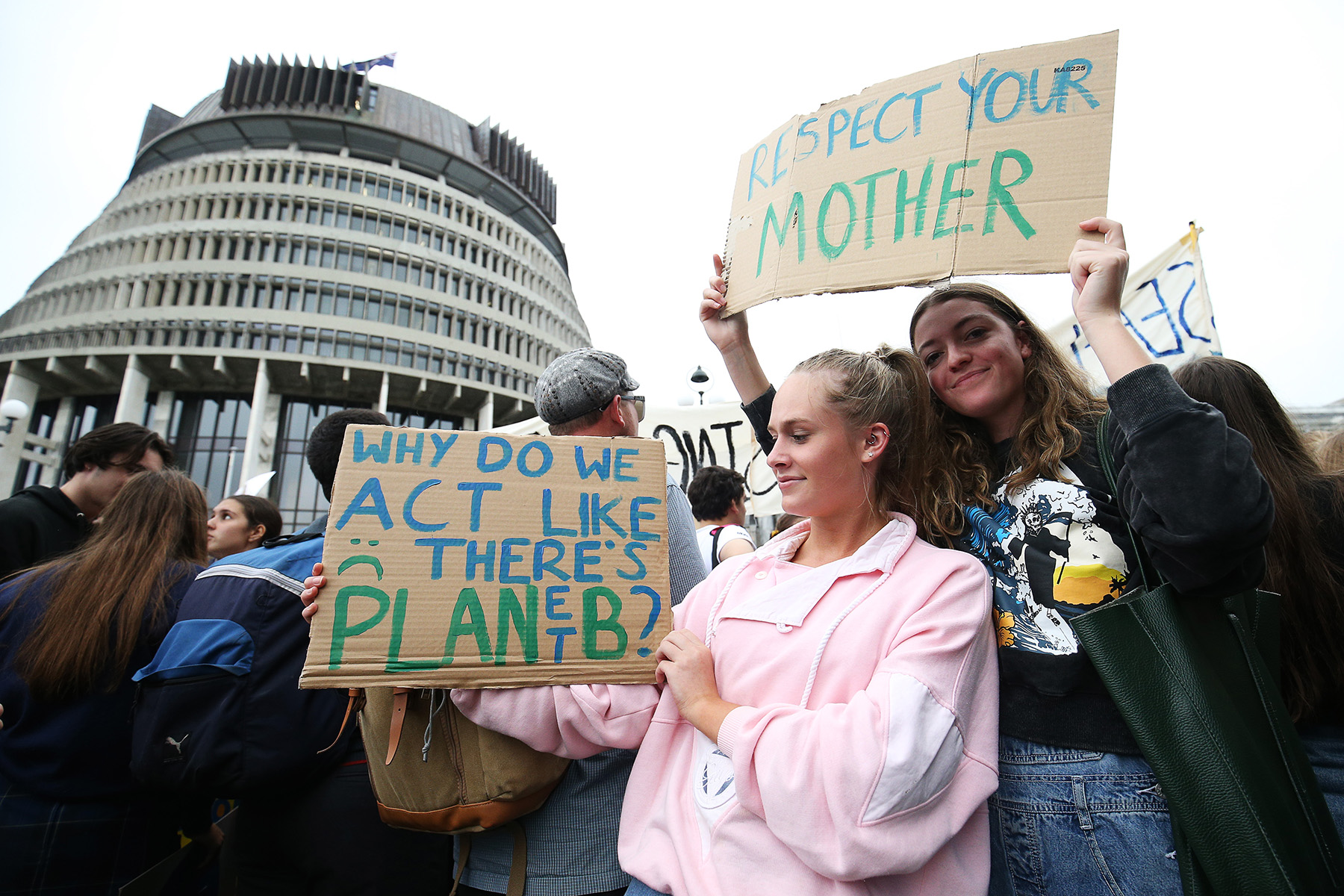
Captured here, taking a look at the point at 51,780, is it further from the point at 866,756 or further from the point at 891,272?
the point at 891,272

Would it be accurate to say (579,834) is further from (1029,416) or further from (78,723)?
(78,723)

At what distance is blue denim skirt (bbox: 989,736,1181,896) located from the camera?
1329 millimetres

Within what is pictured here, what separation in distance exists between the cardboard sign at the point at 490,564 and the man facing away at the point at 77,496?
2856mm

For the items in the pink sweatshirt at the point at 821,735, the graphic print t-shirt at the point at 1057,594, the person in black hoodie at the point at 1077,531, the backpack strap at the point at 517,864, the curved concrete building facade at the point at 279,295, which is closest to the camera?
the pink sweatshirt at the point at 821,735

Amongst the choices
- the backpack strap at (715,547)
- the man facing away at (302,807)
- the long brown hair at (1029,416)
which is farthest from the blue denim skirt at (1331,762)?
the backpack strap at (715,547)

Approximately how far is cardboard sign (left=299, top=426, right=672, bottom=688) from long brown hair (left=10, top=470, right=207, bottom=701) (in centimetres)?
162

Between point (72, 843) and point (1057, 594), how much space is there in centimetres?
336

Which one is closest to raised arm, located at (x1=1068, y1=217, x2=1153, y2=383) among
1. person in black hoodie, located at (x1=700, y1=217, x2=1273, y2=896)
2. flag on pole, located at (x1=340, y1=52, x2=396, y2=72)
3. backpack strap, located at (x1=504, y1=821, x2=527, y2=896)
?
person in black hoodie, located at (x1=700, y1=217, x2=1273, y2=896)

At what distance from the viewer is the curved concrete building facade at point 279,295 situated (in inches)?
1390

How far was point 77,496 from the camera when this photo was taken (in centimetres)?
381

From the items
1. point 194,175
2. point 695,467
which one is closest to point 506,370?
point 194,175

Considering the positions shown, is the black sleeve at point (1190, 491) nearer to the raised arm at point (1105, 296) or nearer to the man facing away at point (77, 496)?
the raised arm at point (1105, 296)

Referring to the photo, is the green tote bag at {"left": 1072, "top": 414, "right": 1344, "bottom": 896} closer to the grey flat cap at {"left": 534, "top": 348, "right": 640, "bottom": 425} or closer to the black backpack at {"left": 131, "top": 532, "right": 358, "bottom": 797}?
the grey flat cap at {"left": 534, "top": 348, "right": 640, "bottom": 425}

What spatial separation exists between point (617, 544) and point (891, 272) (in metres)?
1.11
